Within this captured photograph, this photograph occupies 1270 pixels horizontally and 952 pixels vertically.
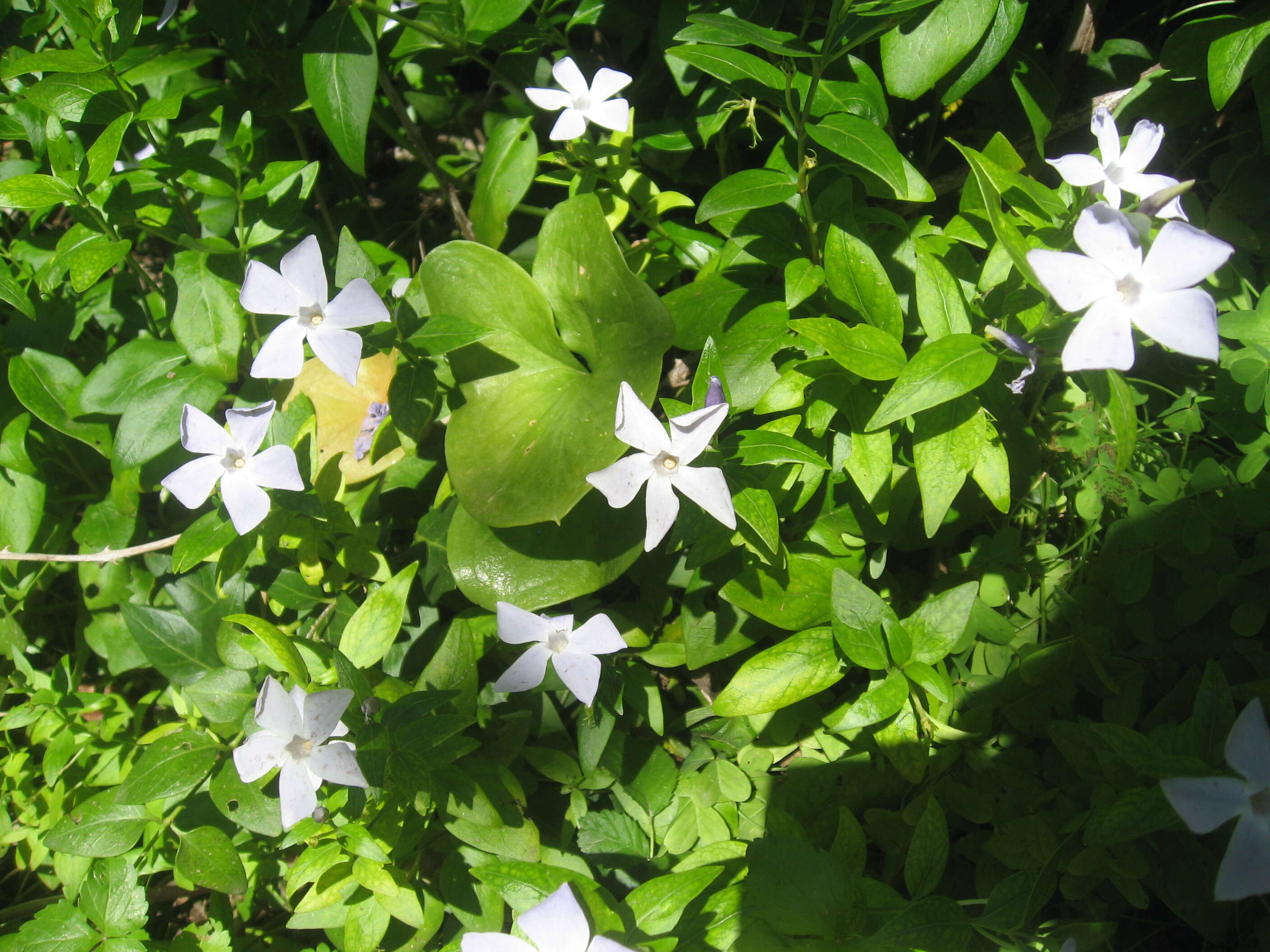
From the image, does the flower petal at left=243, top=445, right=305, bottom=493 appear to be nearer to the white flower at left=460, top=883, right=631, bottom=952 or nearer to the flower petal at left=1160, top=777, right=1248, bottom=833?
the white flower at left=460, top=883, right=631, bottom=952

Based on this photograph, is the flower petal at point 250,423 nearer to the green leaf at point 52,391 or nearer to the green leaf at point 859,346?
the green leaf at point 52,391

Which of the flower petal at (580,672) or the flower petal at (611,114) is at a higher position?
the flower petal at (611,114)

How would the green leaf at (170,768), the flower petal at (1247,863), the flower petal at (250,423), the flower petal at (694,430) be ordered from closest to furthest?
the flower petal at (1247,863)
the flower petal at (694,430)
the flower petal at (250,423)
the green leaf at (170,768)

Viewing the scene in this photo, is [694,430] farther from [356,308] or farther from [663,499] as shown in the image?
[356,308]

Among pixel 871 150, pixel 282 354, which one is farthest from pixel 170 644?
pixel 871 150

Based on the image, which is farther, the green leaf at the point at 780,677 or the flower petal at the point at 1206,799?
the green leaf at the point at 780,677

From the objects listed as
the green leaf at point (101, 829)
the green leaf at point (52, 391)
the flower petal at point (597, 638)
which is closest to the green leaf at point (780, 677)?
the flower petal at point (597, 638)

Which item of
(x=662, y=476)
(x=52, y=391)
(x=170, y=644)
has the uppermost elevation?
(x=662, y=476)

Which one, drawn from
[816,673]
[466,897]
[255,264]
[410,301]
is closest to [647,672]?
[816,673]
